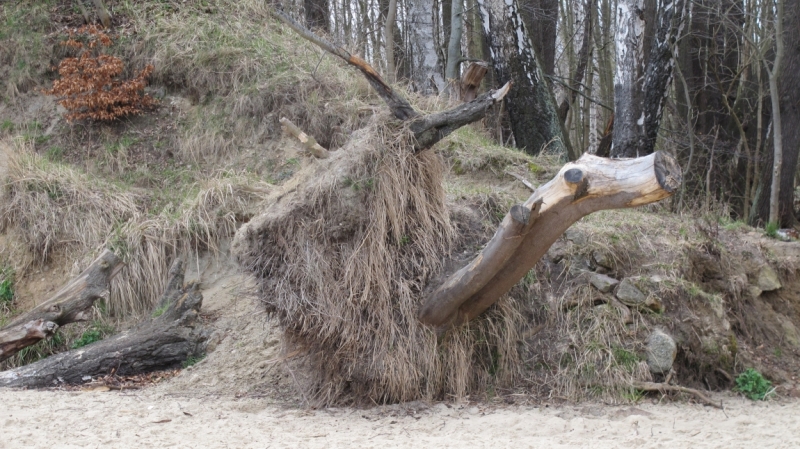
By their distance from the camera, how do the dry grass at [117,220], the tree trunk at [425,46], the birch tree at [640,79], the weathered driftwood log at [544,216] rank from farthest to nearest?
the tree trunk at [425,46]
the birch tree at [640,79]
the dry grass at [117,220]
the weathered driftwood log at [544,216]

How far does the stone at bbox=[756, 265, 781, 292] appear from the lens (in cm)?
642

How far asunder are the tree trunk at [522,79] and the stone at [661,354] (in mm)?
4348

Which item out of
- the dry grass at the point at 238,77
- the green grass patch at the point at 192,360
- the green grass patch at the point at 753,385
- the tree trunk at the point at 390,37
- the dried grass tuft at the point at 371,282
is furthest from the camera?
the tree trunk at the point at 390,37

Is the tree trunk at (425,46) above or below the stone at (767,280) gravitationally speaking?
above

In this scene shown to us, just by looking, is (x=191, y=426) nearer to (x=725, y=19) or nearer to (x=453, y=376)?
(x=453, y=376)

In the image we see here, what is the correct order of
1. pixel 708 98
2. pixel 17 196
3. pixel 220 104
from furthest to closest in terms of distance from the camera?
pixel 708 98 < pixel 220 104 < pixel 17 196

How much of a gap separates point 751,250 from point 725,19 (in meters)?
4.46

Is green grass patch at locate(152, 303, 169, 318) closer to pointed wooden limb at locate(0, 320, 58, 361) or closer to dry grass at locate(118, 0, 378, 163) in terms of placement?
pointed wooden limb at locate(0, 320, 58, 361)

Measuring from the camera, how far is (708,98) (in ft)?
36.9

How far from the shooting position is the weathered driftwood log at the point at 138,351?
20.2 feet

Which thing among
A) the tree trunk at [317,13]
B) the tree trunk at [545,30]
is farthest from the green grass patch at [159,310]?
the tree trunk at [545,30]

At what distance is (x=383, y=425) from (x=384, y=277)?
1.06 meters

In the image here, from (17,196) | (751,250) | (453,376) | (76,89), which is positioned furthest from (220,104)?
(751,250)

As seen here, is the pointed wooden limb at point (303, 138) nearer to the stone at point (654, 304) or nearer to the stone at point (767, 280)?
the stone at point (654, 304)
